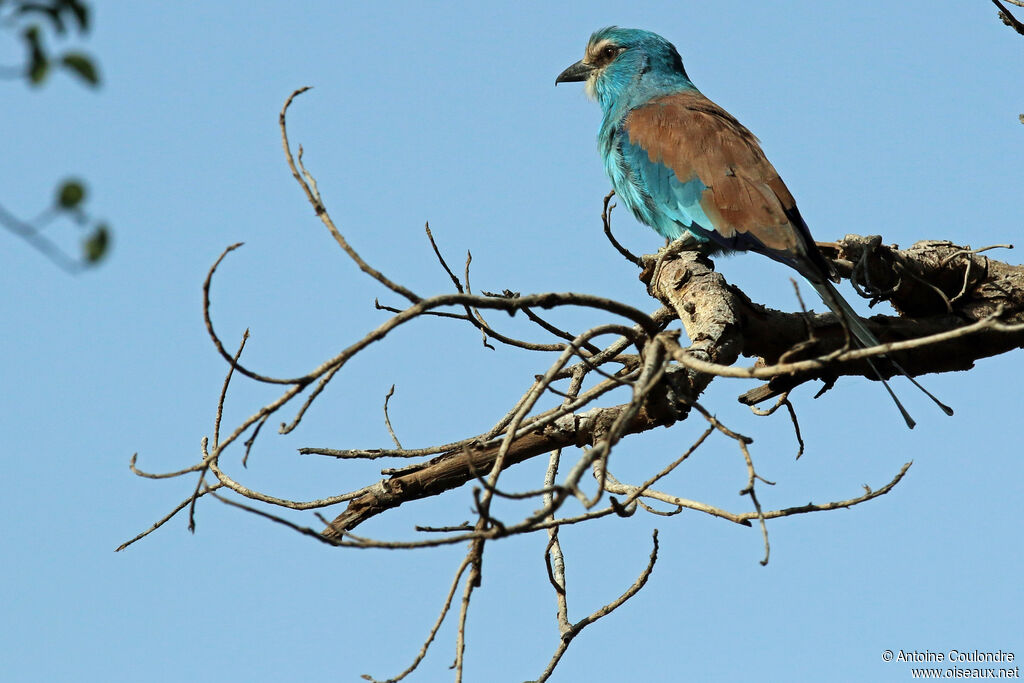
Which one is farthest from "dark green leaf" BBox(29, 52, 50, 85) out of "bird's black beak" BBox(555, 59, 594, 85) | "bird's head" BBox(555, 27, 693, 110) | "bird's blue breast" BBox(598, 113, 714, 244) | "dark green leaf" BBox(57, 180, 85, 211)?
"bird's black beak" BBox(555, 59, 594, 85)

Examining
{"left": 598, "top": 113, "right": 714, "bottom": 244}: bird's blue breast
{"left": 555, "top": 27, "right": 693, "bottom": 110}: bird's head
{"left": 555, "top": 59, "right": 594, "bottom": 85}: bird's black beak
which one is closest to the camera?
{"left": 598, "top": 113, "right": 714, "bottom": 244}: bird's blue breast

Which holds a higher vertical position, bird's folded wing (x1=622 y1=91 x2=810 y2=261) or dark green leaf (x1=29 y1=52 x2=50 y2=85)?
bird's folded wing (x1=622 y1=91 x2=810 y2=261)

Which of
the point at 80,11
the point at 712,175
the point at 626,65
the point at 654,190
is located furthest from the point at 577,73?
the point at 80,11

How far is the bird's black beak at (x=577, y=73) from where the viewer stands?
6.29 m

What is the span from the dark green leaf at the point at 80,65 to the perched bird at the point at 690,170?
290 cm

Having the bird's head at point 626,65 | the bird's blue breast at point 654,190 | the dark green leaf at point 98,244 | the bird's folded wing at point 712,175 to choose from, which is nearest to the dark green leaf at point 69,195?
the dark green leaf at point 98,244

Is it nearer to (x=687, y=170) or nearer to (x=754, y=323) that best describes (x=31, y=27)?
(x=754, y=323)

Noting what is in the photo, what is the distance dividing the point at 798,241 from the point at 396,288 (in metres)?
2.51

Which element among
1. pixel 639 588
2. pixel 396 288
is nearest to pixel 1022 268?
pixel 639 588

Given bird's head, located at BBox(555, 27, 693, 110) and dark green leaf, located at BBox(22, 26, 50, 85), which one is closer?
dark green leaf, located at BBox(22, 26, 50, 85)

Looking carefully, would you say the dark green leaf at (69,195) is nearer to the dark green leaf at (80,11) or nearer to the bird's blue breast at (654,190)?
the dark green leaf at (80,11)

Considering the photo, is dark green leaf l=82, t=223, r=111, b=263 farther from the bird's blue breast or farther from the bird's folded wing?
the bird's blue breast

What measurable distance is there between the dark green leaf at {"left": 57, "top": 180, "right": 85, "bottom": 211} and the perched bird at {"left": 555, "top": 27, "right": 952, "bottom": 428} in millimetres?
2882

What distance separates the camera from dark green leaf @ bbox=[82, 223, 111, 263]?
1.19 metres
